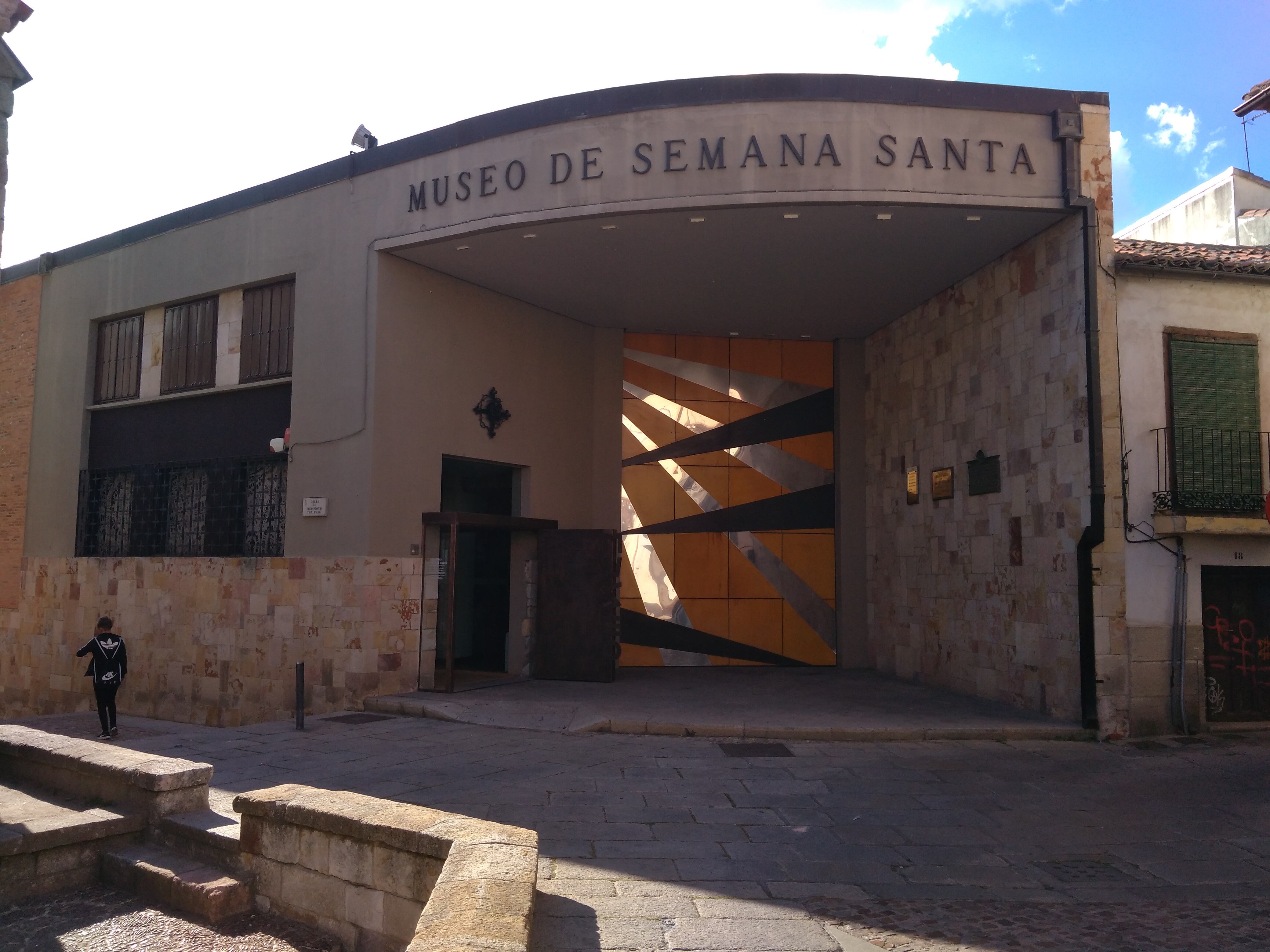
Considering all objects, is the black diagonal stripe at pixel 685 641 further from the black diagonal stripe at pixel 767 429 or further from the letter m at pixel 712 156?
the letter m at pixel 712 156

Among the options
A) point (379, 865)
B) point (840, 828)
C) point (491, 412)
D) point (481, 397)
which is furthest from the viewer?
point (491, 412)

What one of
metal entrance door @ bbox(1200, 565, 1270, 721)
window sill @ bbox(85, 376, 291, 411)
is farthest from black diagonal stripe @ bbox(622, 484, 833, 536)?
metal entrance door @ bbox(1200, 565, 1270, 721)

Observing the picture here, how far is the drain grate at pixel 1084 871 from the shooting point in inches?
229

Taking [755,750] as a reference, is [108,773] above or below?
above

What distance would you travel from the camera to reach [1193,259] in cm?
1079

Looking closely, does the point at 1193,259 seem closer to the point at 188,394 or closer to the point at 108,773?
the point at 108,773

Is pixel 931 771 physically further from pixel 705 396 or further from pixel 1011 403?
pixel 705 396

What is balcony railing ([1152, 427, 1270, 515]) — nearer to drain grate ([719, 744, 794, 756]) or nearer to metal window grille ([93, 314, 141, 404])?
drain grate ([719, 744, 794, 756])

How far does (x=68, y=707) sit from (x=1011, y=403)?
15.0 m

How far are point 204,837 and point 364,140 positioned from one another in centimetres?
970

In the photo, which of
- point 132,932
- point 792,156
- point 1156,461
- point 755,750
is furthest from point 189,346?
point 1156,461

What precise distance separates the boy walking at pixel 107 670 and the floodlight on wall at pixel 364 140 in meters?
6.80

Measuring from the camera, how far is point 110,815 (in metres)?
6.38

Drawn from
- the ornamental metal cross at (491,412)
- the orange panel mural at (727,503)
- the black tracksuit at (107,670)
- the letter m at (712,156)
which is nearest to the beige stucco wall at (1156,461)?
the letter m at (712,156)
